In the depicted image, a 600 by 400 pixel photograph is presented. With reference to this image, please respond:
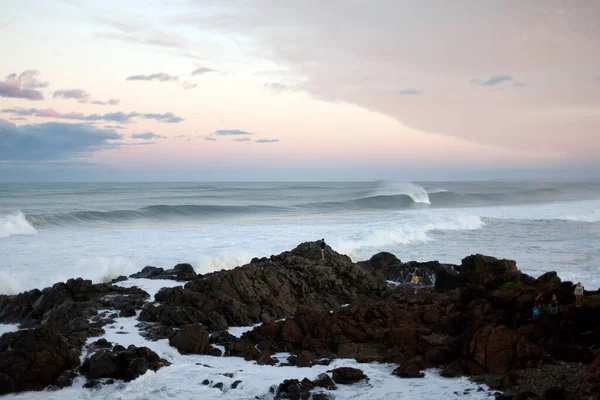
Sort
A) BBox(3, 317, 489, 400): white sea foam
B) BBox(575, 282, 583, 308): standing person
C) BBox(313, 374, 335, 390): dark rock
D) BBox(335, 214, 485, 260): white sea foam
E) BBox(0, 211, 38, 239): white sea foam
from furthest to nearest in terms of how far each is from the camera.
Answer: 1. BBox(0, 211, 38, 239): white sea foam
2. BBox(335, 214, 485, 260): white sea foam
3. BBox(575, 282, 583, 308): standing person
4. BBox(313, 374, 335, 390): dark rock
5. BBox(3, 317, 489, 400): white sea foam

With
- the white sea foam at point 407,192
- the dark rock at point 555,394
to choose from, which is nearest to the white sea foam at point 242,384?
the dark rock at point 555,394

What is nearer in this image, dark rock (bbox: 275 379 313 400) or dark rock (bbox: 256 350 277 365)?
dark rock (bbox: 275 379 313 400)

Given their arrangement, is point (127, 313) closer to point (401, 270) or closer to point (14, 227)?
point (401, 270)

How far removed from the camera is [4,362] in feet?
36.0

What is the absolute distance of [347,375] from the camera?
11.1 m

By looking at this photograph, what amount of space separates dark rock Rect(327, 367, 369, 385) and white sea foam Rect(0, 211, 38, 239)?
31290mm

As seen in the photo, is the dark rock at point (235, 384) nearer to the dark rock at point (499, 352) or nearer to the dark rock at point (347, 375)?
the dark rock at point (347, 375)

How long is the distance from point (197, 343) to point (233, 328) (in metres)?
2.31

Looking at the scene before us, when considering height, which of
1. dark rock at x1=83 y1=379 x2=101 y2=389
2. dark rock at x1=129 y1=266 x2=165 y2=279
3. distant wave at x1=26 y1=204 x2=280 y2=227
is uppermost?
distant wave at x1=26 y1=204 x2=280 y2=227

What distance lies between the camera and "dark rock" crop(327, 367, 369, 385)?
11.0 metres

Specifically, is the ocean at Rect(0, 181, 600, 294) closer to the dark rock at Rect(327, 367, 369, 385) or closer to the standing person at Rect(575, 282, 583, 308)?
the standing person at Rect(575, 282, 583, 308)

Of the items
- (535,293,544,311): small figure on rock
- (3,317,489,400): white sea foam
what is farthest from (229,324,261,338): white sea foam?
(535,293,544,311): small figure on rock

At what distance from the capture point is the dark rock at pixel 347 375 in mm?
11039

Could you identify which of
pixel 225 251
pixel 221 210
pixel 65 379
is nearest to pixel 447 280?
pixel 225 251
